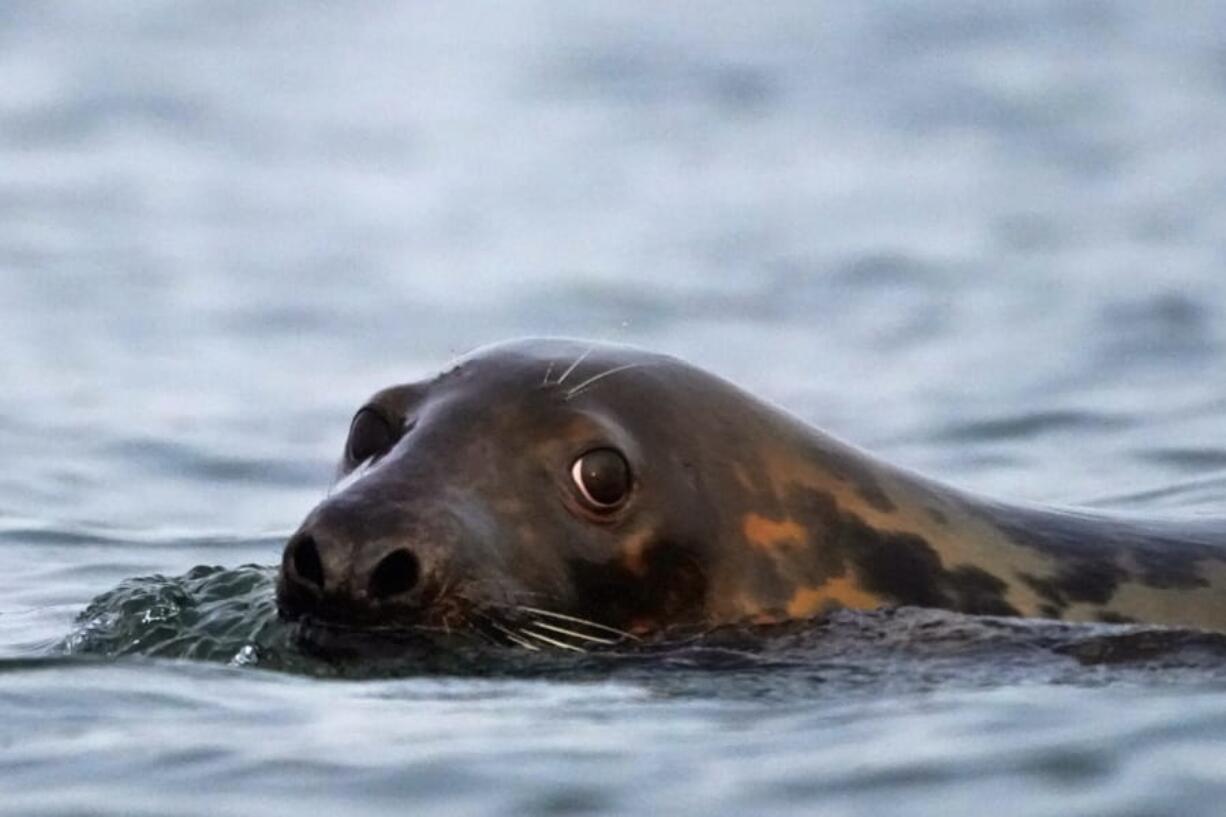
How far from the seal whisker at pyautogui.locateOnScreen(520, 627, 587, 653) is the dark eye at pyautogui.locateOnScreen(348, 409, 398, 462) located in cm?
68

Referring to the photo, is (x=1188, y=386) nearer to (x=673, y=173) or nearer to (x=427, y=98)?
(x=673, y=173)

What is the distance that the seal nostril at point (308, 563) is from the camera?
7.44 m

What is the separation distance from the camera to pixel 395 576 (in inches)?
295

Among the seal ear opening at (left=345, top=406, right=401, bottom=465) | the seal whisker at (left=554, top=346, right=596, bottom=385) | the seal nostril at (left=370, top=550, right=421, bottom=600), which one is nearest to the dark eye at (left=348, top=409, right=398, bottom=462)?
the seal ear opening at (left=345, top=406, right=401, bottom=465)

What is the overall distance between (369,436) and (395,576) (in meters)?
0.73

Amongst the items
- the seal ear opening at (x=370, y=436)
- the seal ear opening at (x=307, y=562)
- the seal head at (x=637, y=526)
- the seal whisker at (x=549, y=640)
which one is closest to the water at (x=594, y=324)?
the seal whisker at (x=549, y=640)

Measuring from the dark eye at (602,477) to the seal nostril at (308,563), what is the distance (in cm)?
73

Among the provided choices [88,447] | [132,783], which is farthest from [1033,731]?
[88,447]

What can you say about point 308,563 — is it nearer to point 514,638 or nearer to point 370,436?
point 514,638

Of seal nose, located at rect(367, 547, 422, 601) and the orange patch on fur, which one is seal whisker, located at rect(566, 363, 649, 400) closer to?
the orange patch on fur

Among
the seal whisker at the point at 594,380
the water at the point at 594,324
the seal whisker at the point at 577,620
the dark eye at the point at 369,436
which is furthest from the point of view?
the dark eye at the point at 369,436

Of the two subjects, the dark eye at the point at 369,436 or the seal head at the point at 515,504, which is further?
the dark eye at the point at 369,436

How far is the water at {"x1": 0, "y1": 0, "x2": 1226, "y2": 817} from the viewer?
22.7 feet

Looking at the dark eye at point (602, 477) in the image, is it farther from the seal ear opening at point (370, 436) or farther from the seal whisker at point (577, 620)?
the seal ear opening at point (370, 436)
